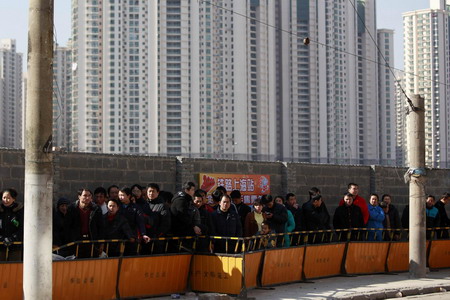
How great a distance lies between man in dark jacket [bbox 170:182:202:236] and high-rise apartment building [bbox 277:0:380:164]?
436 feet

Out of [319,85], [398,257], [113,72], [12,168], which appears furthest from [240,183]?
[319,85]

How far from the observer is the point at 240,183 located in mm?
19484

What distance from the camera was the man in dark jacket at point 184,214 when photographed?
45.1 feet

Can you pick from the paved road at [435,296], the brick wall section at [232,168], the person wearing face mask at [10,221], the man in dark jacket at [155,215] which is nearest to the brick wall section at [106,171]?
the brick wall section at [232,168]

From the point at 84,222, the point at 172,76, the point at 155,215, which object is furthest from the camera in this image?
the point at 172,76

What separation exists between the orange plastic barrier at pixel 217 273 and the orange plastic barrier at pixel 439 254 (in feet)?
23.4

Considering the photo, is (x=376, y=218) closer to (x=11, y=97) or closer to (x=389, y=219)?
(x=389, y=219)

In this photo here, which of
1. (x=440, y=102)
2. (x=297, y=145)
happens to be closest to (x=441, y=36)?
(x=440, y=102)

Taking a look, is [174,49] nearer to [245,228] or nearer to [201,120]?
[201,120]

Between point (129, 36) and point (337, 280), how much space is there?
11854 cm

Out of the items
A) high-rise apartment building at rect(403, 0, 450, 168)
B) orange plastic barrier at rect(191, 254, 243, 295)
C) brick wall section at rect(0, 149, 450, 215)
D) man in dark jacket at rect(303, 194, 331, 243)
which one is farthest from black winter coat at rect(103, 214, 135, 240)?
high-rise apartment building at rect(403, 0, 450, 168)

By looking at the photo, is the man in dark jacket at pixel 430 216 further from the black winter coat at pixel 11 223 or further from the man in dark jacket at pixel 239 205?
the black winter coat at pixel 11 223

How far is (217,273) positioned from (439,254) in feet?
24.8

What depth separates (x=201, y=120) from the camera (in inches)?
5261
